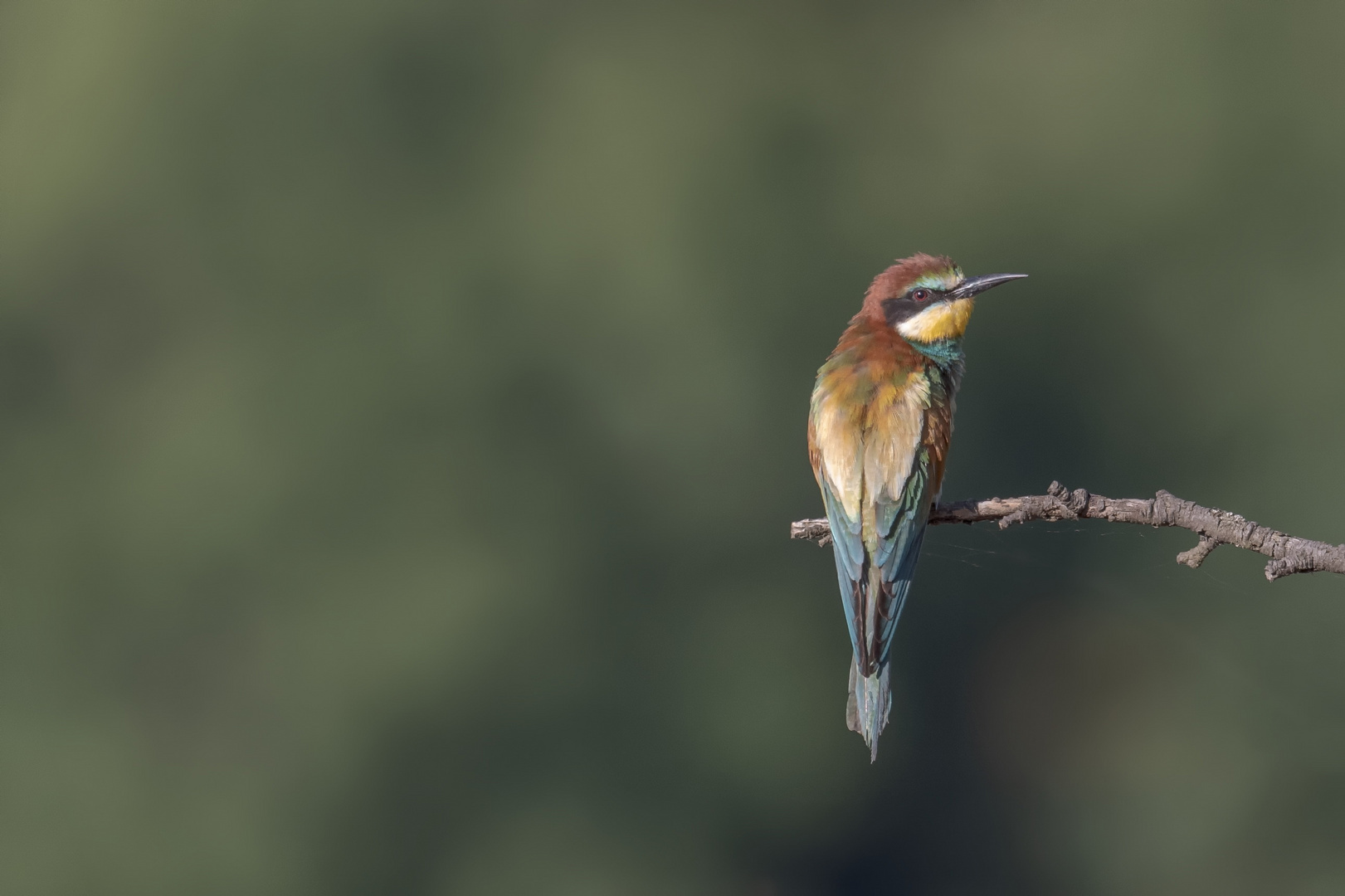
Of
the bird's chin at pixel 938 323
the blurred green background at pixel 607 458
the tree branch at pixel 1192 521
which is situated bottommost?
the blurred green background at pixel 607 458

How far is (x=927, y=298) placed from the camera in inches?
140

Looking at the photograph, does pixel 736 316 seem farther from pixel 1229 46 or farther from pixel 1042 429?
pixel 1229 46

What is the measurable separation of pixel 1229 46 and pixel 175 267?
57.6 ft

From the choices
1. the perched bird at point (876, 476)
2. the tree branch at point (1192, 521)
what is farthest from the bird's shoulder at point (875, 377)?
the tree branch at point (1192, 521)

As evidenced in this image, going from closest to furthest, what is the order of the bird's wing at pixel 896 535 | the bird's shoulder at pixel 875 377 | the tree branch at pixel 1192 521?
1. the tree branch at pixel 1192 521
2. the bird's wing at pixel 896 535
3. the bird's shoulder at pixel 875 377

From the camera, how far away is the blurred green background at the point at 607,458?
19.7 meters

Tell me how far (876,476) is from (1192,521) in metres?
0.96

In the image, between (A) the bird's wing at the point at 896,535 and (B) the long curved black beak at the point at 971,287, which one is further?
(B) the long curved black beak at the point at 971,287

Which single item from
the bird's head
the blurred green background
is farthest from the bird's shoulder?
the blurred green background

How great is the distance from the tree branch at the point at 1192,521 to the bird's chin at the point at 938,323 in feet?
3.13

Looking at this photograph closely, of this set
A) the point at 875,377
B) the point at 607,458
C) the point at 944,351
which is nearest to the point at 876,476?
the point at 875,377

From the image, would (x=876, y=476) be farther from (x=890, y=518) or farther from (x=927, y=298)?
(x=927, y=298)

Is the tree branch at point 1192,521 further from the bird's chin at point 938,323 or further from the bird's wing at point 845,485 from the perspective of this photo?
the bird's chin at point 938,323

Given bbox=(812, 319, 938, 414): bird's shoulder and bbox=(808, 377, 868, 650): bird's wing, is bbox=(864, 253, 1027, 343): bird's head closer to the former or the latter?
bbox=(812, 319, 938, 414): bird's shoulder
